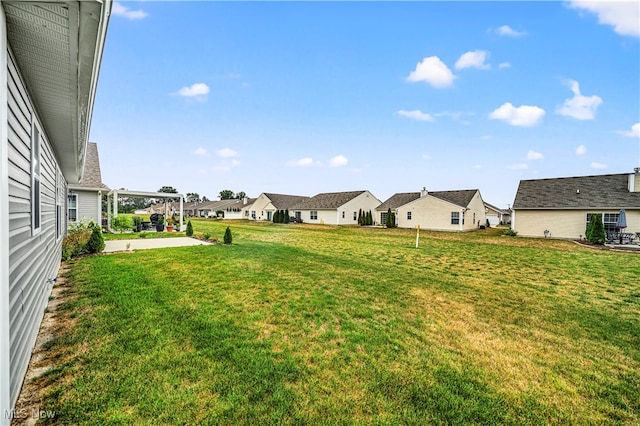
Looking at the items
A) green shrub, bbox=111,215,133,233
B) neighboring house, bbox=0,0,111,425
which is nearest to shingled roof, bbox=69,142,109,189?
green shrub, bbox=111,215,133,233

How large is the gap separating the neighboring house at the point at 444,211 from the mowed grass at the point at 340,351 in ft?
63.9

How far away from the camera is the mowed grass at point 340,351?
2.52 metres

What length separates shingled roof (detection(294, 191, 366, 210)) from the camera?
3532 centimetres

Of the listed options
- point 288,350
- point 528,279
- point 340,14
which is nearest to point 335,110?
point 340,14

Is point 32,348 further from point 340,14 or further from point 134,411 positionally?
point 340,14

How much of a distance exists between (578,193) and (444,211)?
9.66m

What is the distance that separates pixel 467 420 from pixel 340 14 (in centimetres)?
1639

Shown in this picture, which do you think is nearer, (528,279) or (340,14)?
(528,279)

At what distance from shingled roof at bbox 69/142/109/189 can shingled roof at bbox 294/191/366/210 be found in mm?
23647

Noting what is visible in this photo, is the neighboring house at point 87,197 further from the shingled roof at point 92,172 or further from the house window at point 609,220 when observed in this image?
the house window at point 609,220

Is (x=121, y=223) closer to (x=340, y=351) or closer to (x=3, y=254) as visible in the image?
(x=3, y=254)

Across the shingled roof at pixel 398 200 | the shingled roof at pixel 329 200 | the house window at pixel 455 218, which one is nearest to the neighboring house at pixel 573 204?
the house window at pixel 455 218

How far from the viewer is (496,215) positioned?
40750mm

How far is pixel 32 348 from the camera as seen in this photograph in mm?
3410
